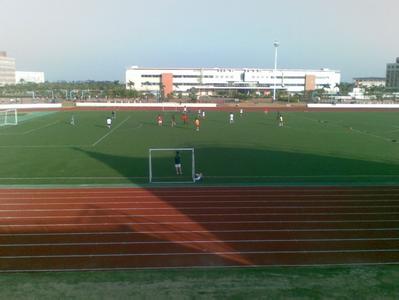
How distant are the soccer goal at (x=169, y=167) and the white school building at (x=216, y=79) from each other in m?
98.1

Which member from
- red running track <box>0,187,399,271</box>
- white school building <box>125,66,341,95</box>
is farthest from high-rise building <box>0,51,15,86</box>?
red running track <box>0,187,399,271</box>

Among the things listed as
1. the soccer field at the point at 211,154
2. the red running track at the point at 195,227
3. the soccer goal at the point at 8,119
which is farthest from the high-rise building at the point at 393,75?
the red running track at the point at 195,227

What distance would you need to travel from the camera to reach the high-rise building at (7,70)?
5812 inches

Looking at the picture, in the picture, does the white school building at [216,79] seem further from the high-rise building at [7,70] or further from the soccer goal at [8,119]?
the soccer goal at [8,119]

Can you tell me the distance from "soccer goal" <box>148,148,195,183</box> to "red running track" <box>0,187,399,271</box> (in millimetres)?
1767

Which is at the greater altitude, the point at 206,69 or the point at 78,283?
the point at 206,69

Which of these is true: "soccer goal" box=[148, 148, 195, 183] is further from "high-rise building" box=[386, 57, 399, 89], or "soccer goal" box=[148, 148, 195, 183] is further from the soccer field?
"high-rise building" box=[386, 57, 399, 89]

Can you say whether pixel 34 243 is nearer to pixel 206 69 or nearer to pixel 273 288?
pixel 273 288

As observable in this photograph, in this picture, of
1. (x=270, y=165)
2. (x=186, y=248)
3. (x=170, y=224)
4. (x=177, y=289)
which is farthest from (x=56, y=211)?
(x=270, y=165)

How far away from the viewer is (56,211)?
14211mm

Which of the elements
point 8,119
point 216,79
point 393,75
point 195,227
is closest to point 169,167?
point 195,227

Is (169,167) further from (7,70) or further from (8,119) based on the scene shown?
(7,70)

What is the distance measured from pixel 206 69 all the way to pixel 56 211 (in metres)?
117

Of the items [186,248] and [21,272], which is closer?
Result: [21,272]
